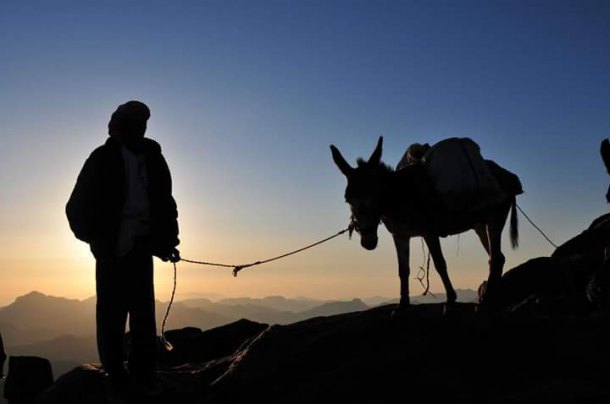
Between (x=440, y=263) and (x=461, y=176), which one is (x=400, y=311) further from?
(x=461, y=176)

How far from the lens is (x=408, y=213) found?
30.5 feet

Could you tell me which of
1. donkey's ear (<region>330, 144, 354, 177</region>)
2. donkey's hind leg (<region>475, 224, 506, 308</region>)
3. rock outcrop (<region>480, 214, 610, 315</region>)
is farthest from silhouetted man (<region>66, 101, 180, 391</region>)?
rock outcrop (<region>480, 214, 610, 315</region>)

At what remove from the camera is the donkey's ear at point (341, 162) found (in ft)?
29.8

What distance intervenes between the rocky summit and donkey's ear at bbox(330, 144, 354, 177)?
2345 mm

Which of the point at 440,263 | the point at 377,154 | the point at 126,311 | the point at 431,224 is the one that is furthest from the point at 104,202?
the point at 440,263

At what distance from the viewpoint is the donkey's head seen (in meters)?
8.77

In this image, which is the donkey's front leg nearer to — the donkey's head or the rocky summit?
the rocky summit

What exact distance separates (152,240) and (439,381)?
13.5 feet

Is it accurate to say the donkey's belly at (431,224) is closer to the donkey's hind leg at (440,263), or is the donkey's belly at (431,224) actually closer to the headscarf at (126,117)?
the donkey's hind leg at (440,263)

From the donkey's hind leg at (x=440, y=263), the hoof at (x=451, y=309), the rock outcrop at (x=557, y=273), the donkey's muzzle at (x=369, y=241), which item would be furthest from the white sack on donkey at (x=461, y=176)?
the rock outcrop at (x=557, y=273)

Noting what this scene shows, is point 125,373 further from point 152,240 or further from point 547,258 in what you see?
point 547,258

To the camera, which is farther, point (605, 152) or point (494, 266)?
point (494, 266)

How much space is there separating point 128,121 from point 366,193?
353cm

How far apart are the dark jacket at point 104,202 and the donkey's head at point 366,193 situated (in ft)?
9.17
